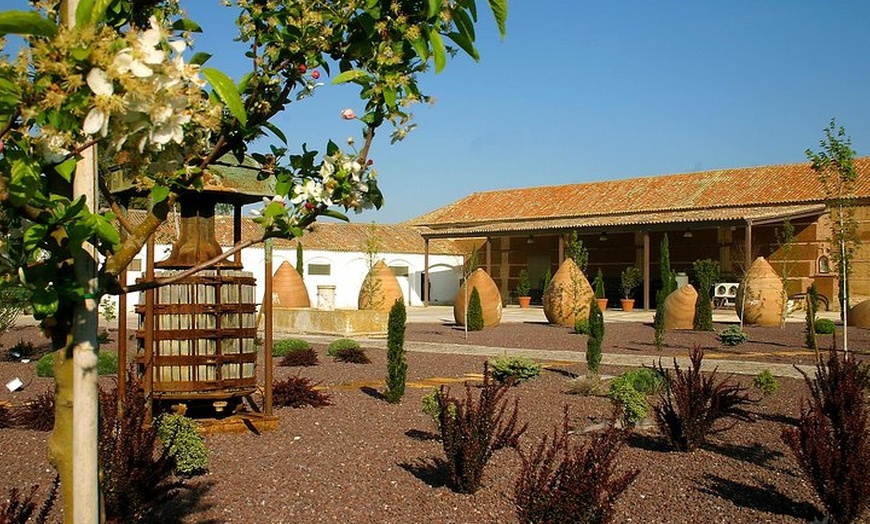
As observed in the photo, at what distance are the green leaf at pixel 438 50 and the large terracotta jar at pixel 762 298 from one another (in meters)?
22.6

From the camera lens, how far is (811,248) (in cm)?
3266

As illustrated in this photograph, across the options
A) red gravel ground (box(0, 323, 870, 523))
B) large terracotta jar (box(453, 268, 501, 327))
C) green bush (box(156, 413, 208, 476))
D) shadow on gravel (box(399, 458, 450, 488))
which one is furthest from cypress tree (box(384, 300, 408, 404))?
large terracotta jar (box(453, 268, 501, 327))

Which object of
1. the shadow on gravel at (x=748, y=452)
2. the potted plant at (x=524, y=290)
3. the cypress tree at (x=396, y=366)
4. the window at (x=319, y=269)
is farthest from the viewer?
the window at (x=319, y=269)

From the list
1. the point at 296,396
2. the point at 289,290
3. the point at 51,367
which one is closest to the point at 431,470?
the point at 296,396

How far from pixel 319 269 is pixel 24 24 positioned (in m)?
37.3

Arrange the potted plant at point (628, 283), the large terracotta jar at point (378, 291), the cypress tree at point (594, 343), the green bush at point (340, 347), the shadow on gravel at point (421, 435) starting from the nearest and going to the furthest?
the shadow on gravel at point (421, 435)
the cypress tree at point (594, 343)
the green bush at point (340, 347)
the large terracotta jar at point (378, 291)
the potted plant at point (628, 283)

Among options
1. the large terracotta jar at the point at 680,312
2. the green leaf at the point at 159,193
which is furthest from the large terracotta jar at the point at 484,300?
the green leaf at the point at 159,193

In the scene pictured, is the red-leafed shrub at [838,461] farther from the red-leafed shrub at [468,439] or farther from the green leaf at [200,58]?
the green leaf at [200,58]

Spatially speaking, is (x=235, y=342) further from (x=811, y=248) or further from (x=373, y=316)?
(x=811, y=248)

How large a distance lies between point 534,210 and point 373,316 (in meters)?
23.8

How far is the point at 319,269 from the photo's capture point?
38.5m

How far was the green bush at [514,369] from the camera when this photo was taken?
9.89 meters

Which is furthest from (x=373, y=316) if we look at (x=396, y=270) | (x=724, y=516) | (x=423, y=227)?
(x=423, y=227)

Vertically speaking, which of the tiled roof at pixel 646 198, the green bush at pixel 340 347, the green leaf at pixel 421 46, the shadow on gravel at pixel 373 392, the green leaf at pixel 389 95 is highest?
the tiled roof at pixel 646 198
